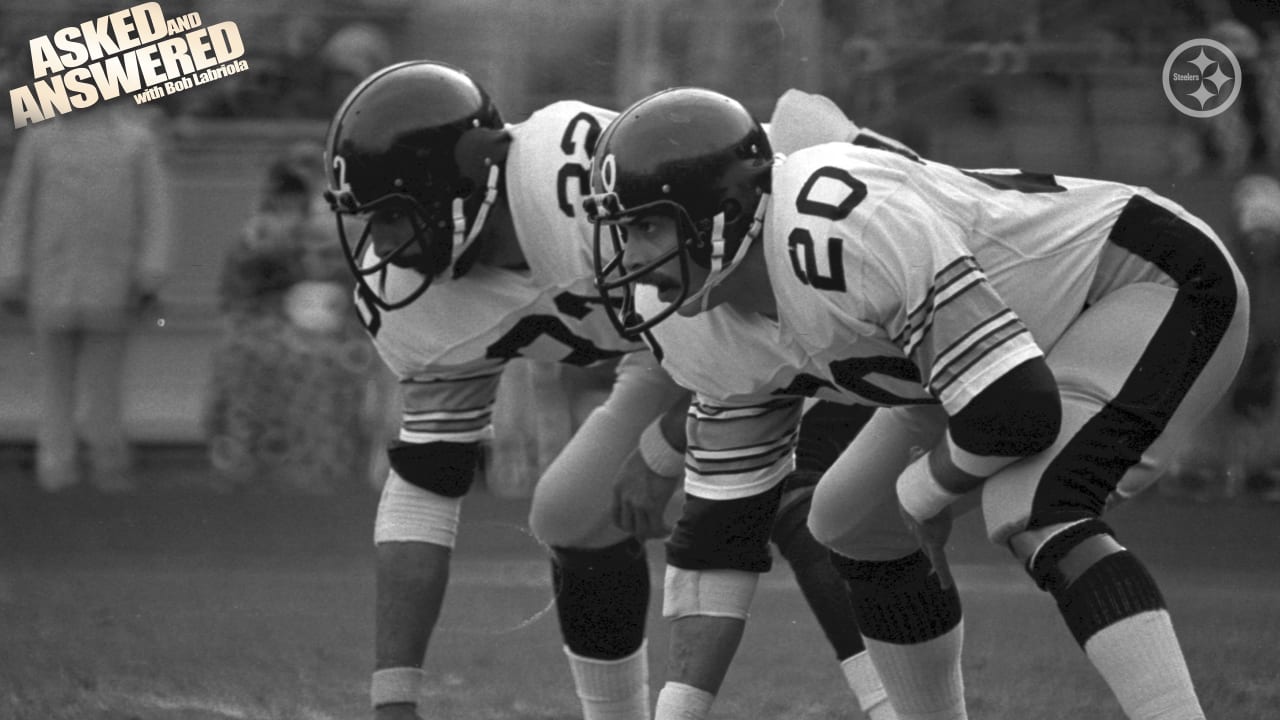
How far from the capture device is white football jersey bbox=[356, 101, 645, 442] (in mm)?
4367

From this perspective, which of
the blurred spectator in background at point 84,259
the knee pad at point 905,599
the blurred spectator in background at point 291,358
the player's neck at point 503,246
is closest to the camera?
the knee pad at point 905,599

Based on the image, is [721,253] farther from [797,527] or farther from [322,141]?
[322,141]

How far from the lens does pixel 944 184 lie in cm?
379

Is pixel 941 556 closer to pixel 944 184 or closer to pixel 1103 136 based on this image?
pixel 944 184

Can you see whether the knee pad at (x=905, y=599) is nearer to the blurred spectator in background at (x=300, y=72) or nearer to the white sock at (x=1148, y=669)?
the white sock at (x=1148, y=669)

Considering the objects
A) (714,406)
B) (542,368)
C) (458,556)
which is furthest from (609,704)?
(542,368)

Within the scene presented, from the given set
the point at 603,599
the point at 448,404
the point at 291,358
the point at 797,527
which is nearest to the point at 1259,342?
the point at 291,358

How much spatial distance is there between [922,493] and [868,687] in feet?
3.53

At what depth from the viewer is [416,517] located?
14.8 feet

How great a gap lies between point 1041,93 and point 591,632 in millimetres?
6199

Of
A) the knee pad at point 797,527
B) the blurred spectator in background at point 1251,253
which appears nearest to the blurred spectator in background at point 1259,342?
the blurred spectator in background at point 1251,253

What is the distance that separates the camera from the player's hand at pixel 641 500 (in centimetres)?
436

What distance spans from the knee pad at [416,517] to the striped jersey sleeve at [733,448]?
740 millimetres

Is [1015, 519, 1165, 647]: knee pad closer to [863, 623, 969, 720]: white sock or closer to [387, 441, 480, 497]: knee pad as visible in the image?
[863, 623, 969, 720]: white sock
